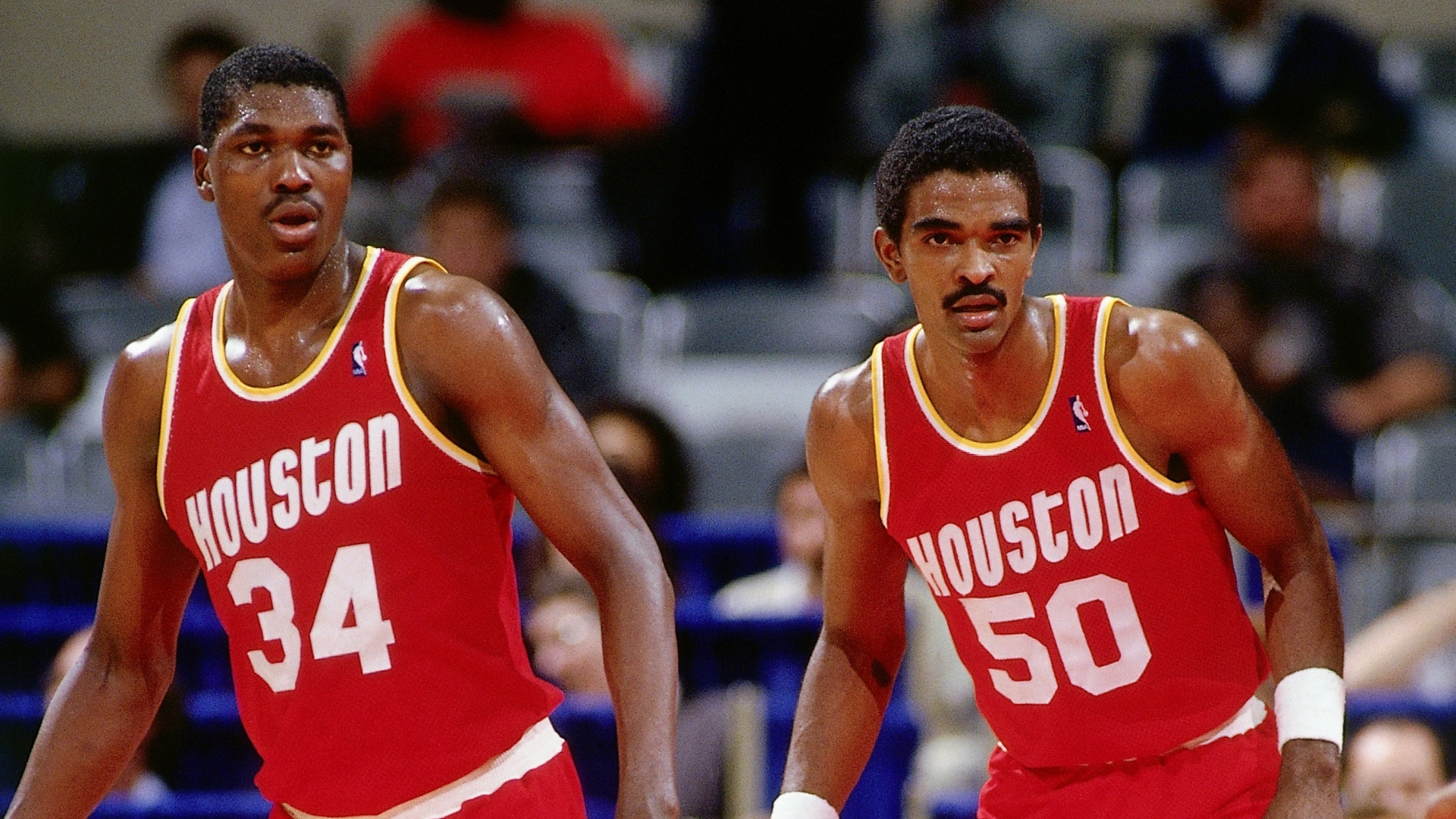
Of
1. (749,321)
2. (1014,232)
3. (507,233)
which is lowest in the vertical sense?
(749,321)

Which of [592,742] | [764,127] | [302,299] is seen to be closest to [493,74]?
[764,127]

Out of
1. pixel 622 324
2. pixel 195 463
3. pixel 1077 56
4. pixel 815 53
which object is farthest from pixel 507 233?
pixel 195 463

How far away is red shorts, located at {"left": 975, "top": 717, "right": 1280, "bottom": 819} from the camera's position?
9.75 feet

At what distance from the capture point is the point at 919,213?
292 centimetres

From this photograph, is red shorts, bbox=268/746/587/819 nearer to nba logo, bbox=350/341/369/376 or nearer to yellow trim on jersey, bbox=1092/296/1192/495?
nba logo, bbox=350/341/369/376

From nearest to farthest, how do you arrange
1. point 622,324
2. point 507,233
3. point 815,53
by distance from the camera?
point 507,233, point 622,324, point 815,53

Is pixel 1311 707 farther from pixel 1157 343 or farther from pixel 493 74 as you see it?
pixel 493 74

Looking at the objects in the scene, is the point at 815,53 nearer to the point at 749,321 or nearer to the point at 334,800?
the point at 749,321

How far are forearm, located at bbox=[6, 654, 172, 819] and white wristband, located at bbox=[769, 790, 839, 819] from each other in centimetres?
101

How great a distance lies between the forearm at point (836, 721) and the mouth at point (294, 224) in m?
1.04

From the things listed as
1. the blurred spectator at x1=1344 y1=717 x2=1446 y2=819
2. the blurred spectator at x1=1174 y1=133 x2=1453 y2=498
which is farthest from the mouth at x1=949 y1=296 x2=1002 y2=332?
the blurred spectator at x1=1174 y1=133 x2=1453 y2=498

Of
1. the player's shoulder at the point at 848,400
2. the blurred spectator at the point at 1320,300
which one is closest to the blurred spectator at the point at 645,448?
→ the blurred spectator at the point at 1320,300

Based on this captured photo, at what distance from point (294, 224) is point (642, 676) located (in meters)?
0.84

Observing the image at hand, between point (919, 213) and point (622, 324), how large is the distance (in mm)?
4482
